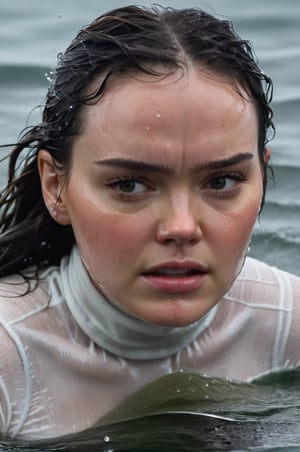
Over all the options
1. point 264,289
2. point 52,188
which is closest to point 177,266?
point 52,188

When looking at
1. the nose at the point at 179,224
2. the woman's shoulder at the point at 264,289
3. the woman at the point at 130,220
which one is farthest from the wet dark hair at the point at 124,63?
the woman's shoulder at the point at 264,289

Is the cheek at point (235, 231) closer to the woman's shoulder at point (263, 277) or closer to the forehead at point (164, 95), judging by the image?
the forehead at point (164, 95)

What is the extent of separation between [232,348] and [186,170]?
0.76 metres

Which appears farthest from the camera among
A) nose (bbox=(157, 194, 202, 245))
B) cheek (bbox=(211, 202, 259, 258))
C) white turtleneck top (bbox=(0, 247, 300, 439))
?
white turtleneck top (bbox=(0, 247, 300, 439))

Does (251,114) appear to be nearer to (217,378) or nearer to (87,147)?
(87,147)

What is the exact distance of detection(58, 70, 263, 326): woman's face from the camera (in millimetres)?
3338

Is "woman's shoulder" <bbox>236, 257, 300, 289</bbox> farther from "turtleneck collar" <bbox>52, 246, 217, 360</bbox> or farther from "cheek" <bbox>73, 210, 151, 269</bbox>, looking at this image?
"cheek" <bbox>73, 210, 151, 269</bbox>

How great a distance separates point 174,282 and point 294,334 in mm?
745

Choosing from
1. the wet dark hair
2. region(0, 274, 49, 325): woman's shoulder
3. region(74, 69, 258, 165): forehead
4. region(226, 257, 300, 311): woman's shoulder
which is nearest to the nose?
region(74, 69, 258, 165): forehead

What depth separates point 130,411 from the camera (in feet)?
12.4

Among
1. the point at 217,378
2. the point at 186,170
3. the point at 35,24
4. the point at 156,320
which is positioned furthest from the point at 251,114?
the point at 35,24

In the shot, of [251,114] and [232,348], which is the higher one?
[251,114]

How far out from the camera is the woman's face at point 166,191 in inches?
131

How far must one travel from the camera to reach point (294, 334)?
4.02 metres
